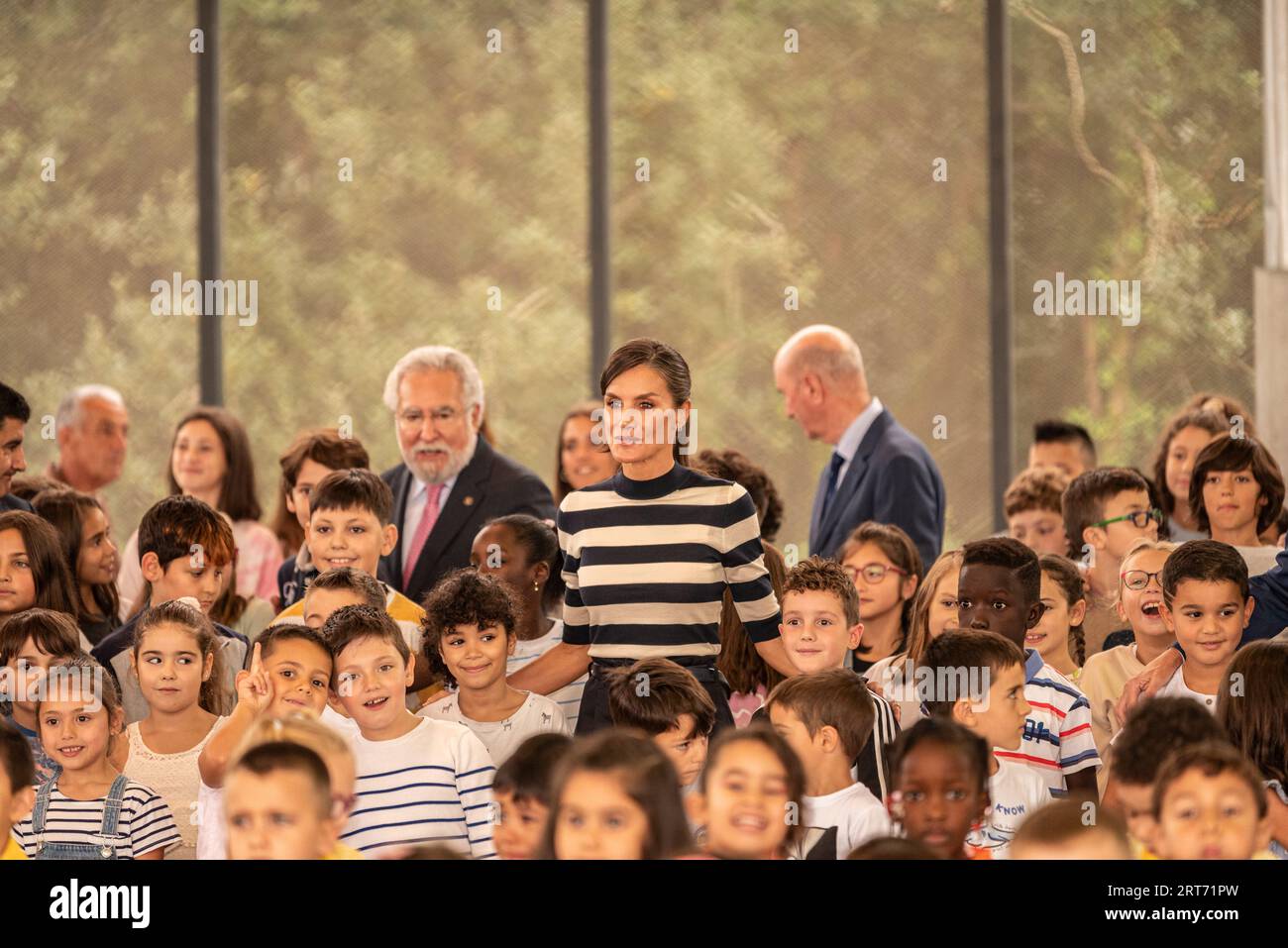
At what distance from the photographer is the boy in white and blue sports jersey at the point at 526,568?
392cm

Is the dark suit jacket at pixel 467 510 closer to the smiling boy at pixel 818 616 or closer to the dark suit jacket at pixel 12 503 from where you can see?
the dark suit jacket at pixel 12 503

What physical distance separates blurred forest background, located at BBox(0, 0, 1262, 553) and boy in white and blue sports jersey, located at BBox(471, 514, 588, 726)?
9.88ft

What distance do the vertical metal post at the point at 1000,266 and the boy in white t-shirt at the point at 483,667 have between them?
3904 mm

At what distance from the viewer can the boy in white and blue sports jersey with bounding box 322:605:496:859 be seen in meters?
3.04

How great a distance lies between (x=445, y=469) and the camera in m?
4.64

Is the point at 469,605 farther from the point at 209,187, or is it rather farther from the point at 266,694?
the point at 209,187

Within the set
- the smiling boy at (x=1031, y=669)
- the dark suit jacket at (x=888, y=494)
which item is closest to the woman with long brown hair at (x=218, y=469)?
the dark suit jacket at (x=888, y=494)

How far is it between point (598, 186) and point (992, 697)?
165 inches

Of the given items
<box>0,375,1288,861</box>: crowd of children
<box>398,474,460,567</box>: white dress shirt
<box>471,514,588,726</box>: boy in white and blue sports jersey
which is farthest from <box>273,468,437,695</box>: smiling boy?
<box>398,474,460,567</box>: white dress shirt

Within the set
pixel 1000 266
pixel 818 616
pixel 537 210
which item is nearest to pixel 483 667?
pixel 818 616

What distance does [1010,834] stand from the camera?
124 inches
